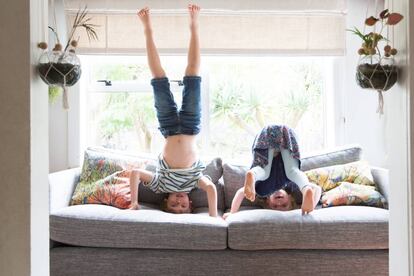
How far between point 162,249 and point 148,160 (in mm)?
912

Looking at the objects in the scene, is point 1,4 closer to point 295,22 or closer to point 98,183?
point 98,183

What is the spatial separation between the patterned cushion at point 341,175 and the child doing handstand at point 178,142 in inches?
28.7

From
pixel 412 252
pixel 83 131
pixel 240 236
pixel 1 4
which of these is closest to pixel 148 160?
pixel 83 131

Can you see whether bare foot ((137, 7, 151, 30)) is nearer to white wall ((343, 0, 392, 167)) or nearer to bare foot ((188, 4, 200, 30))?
bare foot ((188, 4, 200, 30))

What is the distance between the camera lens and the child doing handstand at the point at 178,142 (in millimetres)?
3090

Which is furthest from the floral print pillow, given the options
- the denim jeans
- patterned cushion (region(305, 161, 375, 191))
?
patterned cushion (region(305, 161, 375, 191))

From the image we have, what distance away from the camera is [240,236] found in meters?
2.60

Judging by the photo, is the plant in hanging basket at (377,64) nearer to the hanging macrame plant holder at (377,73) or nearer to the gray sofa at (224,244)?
the hanging macrame plant holder at (377,73)

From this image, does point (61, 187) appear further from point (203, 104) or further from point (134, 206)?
point (203, 104)

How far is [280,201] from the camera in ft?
10.1

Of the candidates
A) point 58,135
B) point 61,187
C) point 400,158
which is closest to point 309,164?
point 400,158

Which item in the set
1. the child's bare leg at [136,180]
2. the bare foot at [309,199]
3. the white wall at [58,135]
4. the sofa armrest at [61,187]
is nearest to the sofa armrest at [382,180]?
the bare foot at [309,199]

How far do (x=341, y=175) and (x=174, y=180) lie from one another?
44.0 inches

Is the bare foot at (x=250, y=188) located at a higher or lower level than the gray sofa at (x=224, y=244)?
higher
